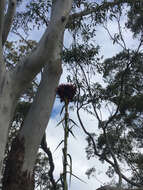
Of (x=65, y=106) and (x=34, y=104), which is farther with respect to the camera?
(x=34, y=104)

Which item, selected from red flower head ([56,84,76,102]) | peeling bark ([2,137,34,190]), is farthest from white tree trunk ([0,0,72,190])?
red flower head ([56,84,76,102])

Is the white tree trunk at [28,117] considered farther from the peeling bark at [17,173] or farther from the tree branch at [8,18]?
the tree branch at [8,18]

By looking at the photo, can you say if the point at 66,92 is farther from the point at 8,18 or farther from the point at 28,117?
the point at 8,18

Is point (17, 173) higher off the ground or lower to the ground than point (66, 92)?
higher

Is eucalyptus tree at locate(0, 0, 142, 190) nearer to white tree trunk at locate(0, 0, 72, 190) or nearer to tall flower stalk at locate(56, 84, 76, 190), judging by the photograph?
white tree trunk at locate(0, 0, 72, 190)

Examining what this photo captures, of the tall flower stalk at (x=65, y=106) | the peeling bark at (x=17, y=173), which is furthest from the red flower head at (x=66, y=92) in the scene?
the peeling bark at (x=17, y=173)

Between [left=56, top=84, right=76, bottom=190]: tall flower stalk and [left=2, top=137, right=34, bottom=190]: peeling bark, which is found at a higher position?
[left=2, top=137, right=34, bottom=190]: peeling bark

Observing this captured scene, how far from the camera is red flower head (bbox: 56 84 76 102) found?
1313 mm

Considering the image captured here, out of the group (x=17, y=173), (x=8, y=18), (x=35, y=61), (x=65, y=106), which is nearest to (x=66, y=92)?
(x=65, y=106)

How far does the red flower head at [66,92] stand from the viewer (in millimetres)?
1313

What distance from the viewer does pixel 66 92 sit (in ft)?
4.42

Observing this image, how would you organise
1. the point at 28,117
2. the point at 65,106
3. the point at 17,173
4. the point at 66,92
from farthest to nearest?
the point at 28,117, the point at 17,173, the point at 66,92, the point at 65,106

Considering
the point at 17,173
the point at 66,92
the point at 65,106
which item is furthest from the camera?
the point at 17,173

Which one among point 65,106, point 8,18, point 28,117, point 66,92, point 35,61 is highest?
point 8,18
